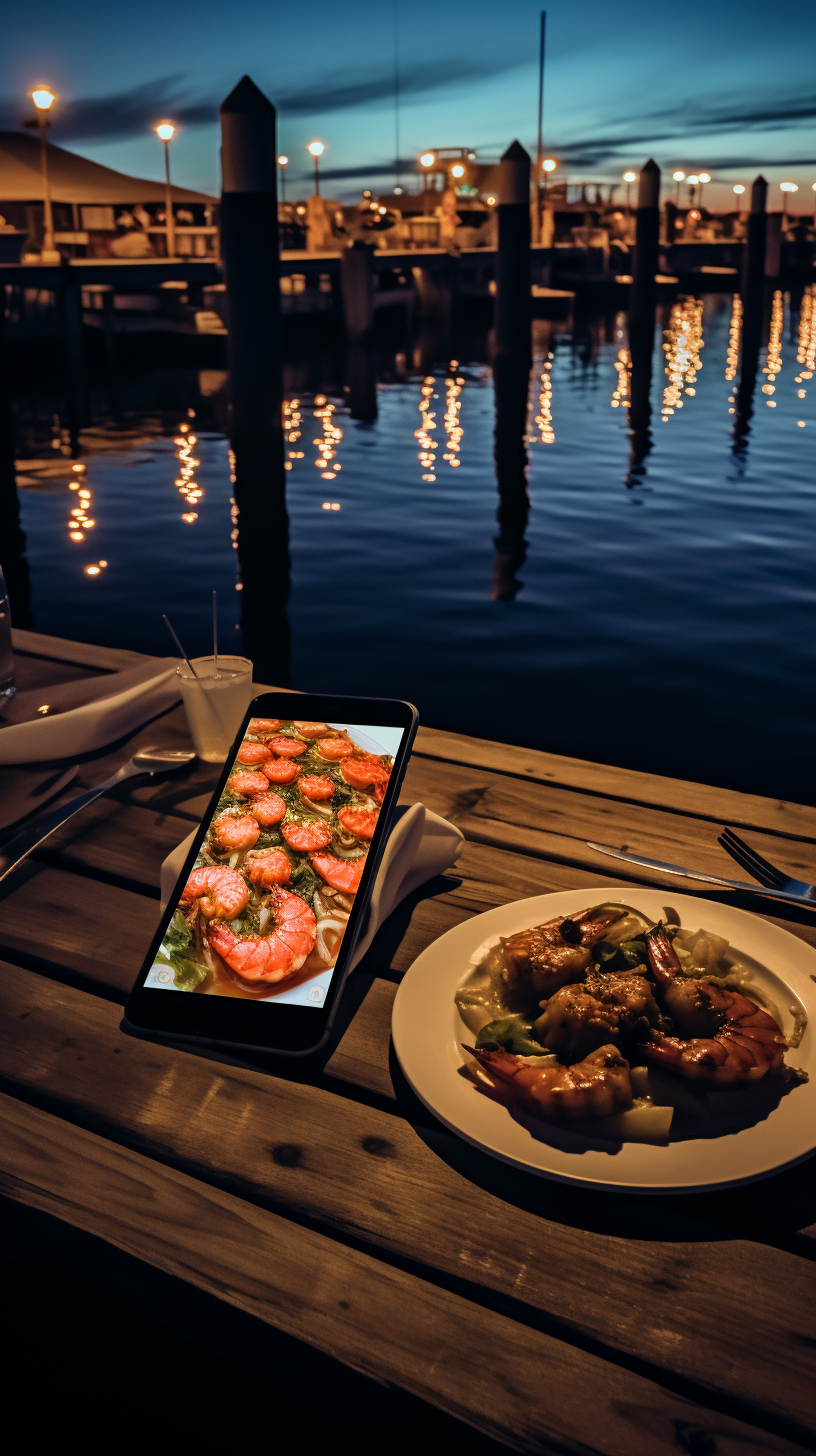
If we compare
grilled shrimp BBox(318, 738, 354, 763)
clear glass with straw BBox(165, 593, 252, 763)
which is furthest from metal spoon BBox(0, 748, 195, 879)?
grilled shrimp BBox(318, 738, 354, 763)

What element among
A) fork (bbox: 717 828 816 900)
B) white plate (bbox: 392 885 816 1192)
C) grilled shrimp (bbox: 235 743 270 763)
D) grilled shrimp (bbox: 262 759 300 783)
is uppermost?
grilled shrimp (bbox: 235 743 270 763)

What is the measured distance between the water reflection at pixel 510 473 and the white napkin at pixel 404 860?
666 cm

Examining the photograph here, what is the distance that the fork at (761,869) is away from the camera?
1648 mm

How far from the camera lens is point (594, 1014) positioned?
3.94ft

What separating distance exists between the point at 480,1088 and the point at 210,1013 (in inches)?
13.9

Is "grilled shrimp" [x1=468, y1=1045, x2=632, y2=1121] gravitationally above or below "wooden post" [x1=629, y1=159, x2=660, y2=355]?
below

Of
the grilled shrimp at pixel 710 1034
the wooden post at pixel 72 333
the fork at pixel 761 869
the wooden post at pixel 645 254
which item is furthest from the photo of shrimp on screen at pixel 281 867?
the wooden post at pixel 645 254

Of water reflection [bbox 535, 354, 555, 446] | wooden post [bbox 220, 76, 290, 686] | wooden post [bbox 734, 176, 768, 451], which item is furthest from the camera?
wooden post [bbox 734, 176, 768, 451]

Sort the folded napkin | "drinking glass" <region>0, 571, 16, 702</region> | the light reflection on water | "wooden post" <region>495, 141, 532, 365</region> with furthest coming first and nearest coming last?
"wooden post" <region>495, 141, 532, 365</region>
the light reflection on water
"drinking glass" <region>0, 571, 16, 702</region>
the folded napkin

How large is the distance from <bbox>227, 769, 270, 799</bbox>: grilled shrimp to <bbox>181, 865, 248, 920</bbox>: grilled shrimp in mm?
144

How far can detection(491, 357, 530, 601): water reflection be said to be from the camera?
29.1 feet

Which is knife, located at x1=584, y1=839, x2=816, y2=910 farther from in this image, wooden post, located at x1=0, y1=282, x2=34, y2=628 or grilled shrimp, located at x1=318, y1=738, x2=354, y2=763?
wooden post, located at x1=0, y1=282, x2=34, y2=628

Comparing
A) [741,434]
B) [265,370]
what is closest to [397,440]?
[741,434]

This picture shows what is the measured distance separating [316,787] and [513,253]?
18.4 meters
